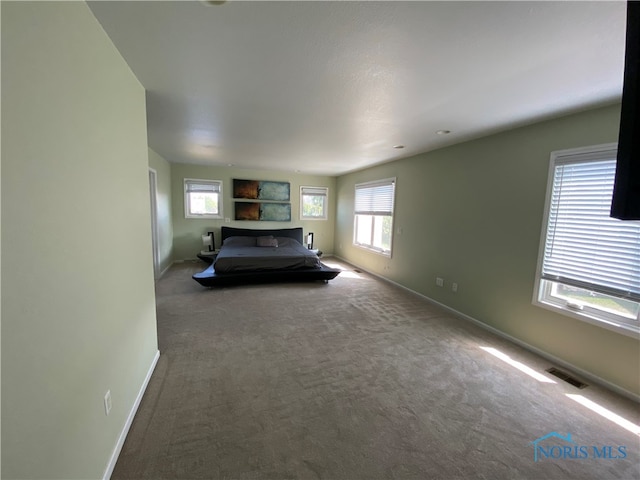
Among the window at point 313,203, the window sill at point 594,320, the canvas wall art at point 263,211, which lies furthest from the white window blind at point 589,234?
the canvas wall art at point 263,211

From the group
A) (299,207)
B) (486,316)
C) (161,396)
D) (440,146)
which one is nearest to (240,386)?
(161,396)

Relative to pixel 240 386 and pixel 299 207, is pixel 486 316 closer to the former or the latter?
pixel 240 386

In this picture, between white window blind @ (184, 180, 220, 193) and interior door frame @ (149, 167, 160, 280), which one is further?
white window blind @ (184, 180, 220, 193)

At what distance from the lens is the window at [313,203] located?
22.6ft

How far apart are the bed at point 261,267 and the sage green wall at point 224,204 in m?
0.86

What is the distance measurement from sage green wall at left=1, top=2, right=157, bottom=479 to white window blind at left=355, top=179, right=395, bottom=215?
420cm

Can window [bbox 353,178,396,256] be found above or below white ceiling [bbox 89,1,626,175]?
below

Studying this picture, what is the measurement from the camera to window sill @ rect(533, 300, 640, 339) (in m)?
2.02

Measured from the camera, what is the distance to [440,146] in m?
3.65

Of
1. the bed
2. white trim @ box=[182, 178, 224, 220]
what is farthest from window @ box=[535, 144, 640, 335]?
white trim @ box=[182, 178, 224, 220]

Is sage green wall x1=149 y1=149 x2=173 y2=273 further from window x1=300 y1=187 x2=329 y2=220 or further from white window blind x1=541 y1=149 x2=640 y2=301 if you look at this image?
white window blind x1=541 y1=149 x2=640 y2=301

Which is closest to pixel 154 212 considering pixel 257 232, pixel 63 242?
pixel 257 232

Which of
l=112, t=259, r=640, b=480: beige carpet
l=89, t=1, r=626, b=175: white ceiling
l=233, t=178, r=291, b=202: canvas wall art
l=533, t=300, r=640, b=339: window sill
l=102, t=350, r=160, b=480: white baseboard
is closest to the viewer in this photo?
l=89, t=1, r=626, b=175: white ceiling

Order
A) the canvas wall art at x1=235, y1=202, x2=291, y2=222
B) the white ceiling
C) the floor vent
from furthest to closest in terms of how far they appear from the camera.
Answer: the canvas wall art at x1=235, y1=202, x2=291, y2=222 < the floor vent < the white ceiling
